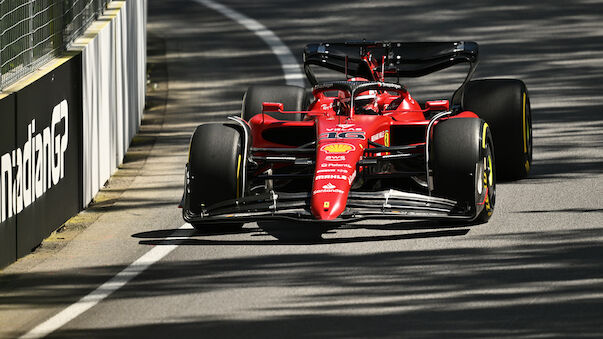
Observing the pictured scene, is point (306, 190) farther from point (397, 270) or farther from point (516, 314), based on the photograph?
point (516, 314)

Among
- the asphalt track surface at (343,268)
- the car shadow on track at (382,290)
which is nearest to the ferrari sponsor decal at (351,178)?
the asphalt track surface at (343,268)

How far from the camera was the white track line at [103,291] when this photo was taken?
8430mm

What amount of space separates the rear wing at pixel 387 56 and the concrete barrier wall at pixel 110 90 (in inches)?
82.1

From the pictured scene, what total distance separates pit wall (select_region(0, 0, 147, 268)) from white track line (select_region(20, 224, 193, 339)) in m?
0.93

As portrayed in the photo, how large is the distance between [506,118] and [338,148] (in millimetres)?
2365

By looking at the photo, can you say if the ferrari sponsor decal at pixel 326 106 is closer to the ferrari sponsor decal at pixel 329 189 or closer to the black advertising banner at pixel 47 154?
the ferrari sponsor decal at pixel 329 189

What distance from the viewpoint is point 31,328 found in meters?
8.45

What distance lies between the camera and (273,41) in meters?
22.5

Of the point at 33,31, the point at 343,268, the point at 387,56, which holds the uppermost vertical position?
the point at 33,31

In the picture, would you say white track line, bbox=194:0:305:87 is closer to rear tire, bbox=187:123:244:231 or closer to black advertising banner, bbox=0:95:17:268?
rear tire, bbox=187:123:244:231

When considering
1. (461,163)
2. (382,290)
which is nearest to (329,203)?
(461,163)

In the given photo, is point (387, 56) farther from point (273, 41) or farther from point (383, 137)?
point (273, 41)

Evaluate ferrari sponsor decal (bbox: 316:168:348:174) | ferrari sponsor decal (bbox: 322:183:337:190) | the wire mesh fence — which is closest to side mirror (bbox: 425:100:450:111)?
ferrari sponsor decal (bbox: 316:168:348:174)

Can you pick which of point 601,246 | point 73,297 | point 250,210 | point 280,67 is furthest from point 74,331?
point 280,67
